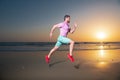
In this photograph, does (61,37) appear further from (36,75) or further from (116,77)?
(116,77)

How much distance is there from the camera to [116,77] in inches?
219

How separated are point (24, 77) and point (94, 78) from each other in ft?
5.34

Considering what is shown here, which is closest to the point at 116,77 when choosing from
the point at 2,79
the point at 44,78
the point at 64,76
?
the point at 64,76

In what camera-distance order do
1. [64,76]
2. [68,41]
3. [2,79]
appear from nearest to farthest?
[2,79], [64,76], [68,41]

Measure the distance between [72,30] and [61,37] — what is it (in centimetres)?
39

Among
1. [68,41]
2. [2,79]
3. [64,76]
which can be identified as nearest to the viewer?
[2,79]

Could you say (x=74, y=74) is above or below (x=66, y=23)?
below

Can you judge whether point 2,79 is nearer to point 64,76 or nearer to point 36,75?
point 36,75

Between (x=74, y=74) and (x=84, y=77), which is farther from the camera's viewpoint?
(x=74, y=74)

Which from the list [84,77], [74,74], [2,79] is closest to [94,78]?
[84,77]

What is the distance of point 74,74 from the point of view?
6.06m

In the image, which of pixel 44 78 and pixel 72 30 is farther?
pixel 72 30

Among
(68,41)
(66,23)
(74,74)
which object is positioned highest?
(66,23)

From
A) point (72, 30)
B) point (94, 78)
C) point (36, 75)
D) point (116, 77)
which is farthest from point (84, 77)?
point (72, 30)
